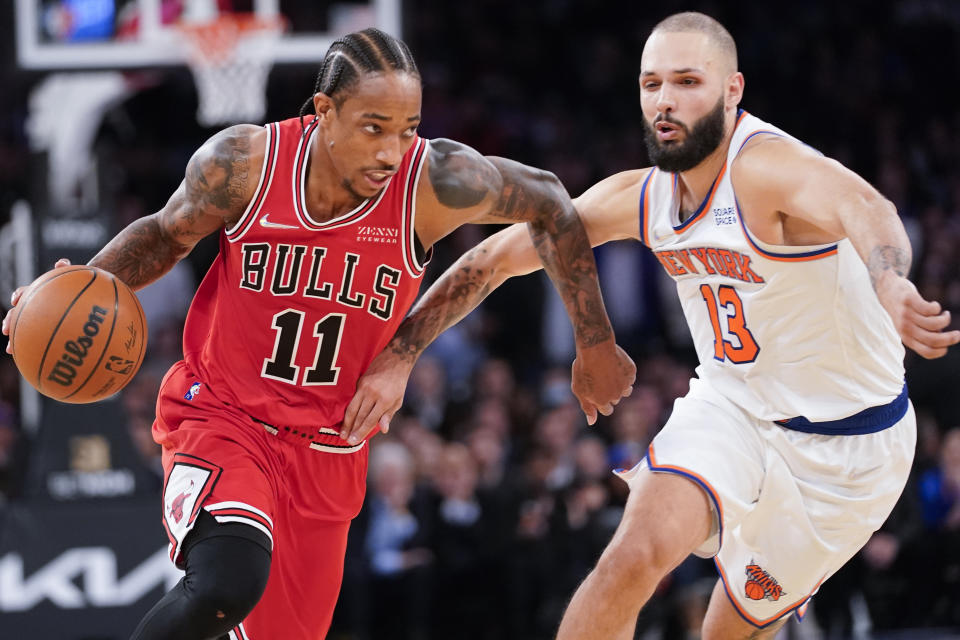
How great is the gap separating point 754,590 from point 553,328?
6.44m

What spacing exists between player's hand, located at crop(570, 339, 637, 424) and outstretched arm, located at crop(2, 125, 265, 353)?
138 cm

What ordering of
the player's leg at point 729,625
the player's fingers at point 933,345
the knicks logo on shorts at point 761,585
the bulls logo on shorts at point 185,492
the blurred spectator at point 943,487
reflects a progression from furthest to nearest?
the blurred spectator at point 943,487 < the player's leg at point 729,625 < the knicks logo on shorts at point 761,585 < the bulls logo on shorts at point 185,492 < the player's fingers at point 933,345

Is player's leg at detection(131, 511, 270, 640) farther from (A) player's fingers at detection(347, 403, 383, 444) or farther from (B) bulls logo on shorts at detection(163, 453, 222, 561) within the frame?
(A) player's fingers at detection(347, 403, 383, 444)

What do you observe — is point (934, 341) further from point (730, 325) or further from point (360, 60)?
point (360, 60)

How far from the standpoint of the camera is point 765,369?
14.0 ft

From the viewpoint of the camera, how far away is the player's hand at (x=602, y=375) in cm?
468

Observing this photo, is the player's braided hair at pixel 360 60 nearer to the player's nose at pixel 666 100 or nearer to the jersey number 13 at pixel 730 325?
the player's nose at pixel 666 100

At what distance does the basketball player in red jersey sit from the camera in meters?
3.93

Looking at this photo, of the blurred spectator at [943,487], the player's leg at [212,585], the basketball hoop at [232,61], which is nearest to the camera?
the player's leg at [212,585]

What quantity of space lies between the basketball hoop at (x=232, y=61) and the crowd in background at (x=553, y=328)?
22 cm

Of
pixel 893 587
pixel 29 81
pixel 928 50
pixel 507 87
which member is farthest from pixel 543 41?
pixel 893 587

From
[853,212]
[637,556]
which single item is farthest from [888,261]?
[637,556]

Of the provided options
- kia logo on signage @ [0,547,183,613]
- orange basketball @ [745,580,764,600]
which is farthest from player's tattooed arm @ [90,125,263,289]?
kia logo on signage @ [0,547,183,613]

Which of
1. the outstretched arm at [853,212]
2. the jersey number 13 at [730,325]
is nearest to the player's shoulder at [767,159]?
the outstretched arm at [853,212]
